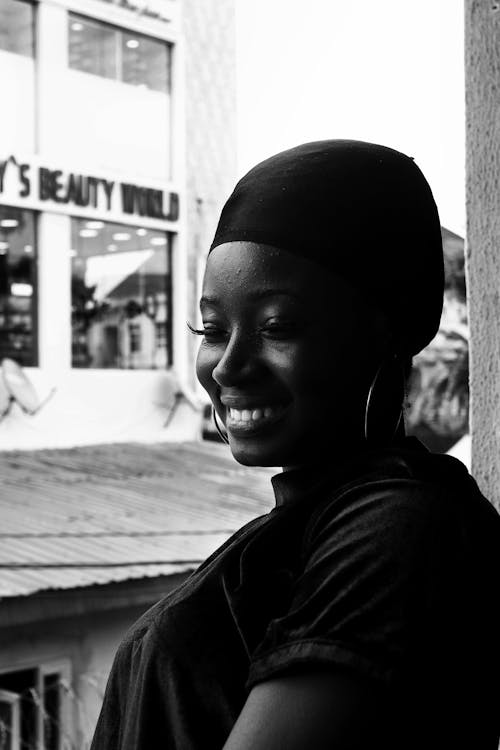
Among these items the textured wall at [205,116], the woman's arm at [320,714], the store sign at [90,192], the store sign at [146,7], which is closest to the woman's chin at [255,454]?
the woman's arm at [320,714]

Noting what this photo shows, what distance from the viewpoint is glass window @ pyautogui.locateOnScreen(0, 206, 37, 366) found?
9.34m

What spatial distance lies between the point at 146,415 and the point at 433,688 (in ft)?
33.4

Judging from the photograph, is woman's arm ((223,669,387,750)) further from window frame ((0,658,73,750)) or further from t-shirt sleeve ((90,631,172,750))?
window frame ((0,658,73,750))

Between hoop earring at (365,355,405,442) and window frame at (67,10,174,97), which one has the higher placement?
window frame at (67,10,174,97)

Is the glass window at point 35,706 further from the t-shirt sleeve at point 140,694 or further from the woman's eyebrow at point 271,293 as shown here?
the woman's eyebrow at point 271,293

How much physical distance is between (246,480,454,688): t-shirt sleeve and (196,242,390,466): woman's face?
123 mm

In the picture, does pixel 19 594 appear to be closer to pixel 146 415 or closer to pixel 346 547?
pixel 346 547

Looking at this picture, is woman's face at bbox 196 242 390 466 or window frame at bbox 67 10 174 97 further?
window frame at bbox 67 10 174 97

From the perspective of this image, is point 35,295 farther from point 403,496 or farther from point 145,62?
point 403,496

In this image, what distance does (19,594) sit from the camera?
520cm

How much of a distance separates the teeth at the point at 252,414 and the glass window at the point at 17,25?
9142mm

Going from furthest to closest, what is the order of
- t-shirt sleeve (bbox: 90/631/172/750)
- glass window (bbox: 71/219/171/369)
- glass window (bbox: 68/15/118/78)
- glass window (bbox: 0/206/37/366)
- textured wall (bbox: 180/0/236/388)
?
textured wall (bbox: 180/0/236/388) → glass window (bbox: 71/219/171/369) → glass window (bbox: 68/15/118/78) → glass window (bbox: 0/206/37/366) → t-shirt sleeve (bbox: 90/631/172/750)

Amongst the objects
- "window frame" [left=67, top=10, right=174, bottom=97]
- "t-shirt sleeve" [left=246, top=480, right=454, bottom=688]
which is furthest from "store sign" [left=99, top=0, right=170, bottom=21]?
"t-shirt sleeve" [left=246, top=480, right=454, bottom=688]

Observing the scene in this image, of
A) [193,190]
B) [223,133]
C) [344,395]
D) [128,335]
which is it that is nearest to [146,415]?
[128,335]
